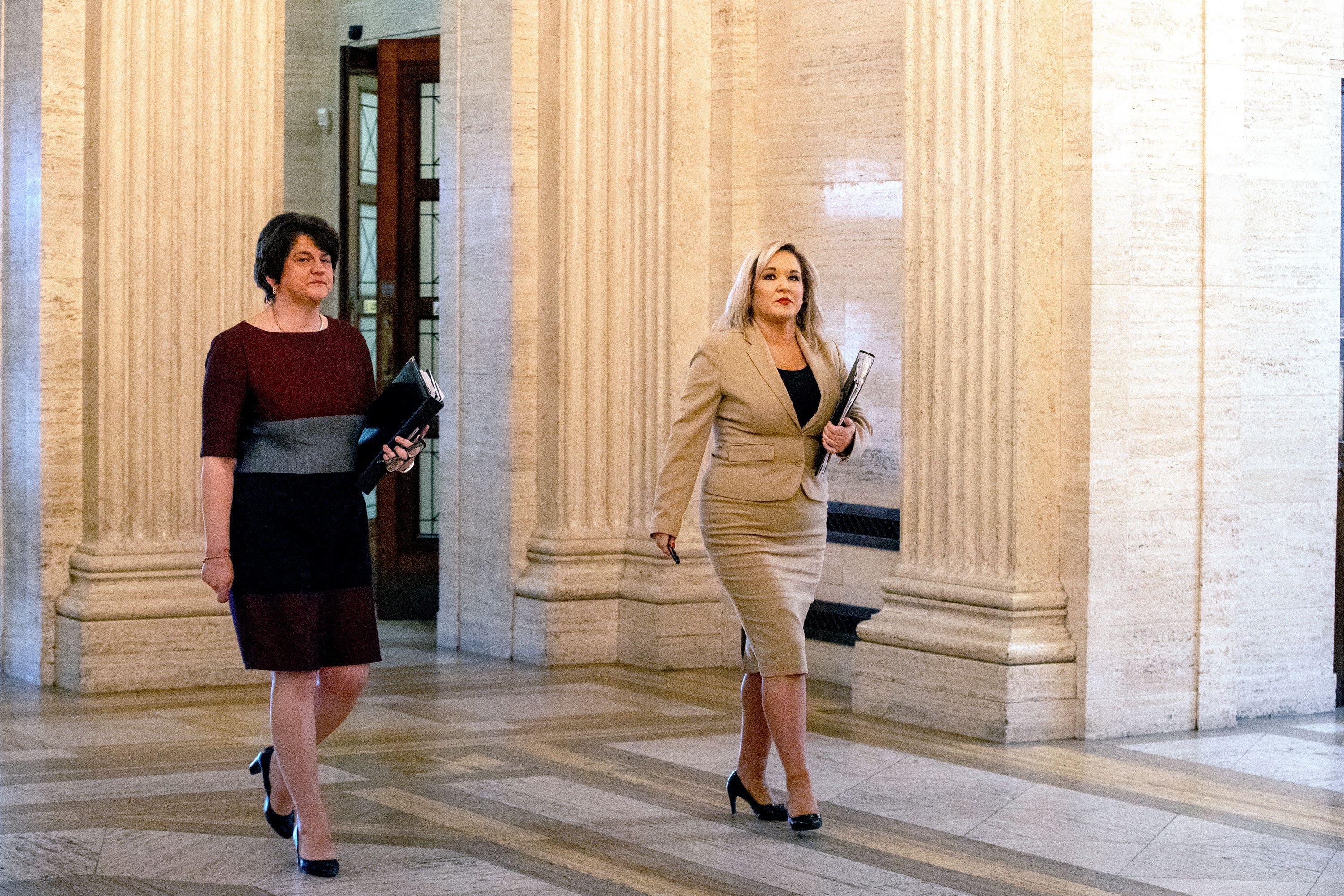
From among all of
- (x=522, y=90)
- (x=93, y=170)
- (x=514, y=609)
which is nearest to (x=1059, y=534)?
(x=514, y=609)

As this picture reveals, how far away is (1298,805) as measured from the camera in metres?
5.82

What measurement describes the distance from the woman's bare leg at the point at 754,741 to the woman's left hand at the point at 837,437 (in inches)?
29.2

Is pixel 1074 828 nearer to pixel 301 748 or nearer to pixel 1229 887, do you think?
pixel 1229 887

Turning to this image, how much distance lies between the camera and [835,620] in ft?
28.2

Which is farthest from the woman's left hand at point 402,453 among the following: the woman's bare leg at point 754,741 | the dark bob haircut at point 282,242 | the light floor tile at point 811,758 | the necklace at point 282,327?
the light floor tile at point 811,758

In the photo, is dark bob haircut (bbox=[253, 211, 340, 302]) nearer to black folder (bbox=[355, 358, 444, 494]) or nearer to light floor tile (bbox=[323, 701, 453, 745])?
black folder (bbox=[355, 358, 444, 494])

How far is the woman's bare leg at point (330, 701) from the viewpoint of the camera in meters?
4.90

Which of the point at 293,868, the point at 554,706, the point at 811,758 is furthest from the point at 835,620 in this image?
the point at 293,868

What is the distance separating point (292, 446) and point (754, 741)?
1678 millimetres

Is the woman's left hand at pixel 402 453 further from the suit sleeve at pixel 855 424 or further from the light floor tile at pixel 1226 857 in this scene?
the light floor tile at pixel 1226 857

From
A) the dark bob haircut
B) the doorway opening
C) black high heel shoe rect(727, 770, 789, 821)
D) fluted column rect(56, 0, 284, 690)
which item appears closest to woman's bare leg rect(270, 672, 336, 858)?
the dark bob haircut

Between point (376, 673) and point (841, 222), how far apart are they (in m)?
3.11

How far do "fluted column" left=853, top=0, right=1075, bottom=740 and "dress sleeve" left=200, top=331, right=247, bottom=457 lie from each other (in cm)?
325

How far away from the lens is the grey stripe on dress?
4.82 m
